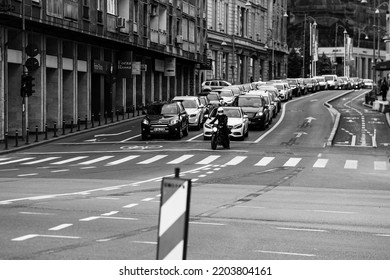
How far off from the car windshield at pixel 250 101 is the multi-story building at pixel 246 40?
44.3 metres

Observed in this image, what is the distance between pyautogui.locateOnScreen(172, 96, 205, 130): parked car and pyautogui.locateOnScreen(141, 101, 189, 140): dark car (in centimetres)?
422

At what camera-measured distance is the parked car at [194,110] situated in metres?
Answer: 50.3

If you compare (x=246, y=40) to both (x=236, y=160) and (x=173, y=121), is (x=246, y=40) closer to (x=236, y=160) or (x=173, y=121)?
(x=173, y=121)

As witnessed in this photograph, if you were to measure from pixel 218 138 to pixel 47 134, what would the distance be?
12.2 m

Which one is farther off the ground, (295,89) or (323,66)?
(323,66)

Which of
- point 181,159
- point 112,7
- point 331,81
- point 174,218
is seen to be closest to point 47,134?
point 181,159

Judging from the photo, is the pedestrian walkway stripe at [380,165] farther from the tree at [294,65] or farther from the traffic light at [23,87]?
the tree at [294,65]

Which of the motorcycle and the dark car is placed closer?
the motorcycle

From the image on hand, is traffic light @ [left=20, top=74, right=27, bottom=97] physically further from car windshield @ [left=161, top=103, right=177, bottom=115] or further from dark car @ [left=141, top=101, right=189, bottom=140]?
car windshield @ [left=161, top=103, right=177, bottom=115]

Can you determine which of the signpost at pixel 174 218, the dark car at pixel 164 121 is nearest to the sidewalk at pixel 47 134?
the dark car at pixel 164 121

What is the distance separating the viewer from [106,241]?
1227cm

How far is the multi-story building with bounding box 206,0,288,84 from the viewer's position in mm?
99625

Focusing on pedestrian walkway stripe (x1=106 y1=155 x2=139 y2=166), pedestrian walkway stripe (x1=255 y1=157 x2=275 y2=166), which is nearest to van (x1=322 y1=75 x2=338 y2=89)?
pedestrian walkway stripe (x1=255 y1=157 x2=275 y2=166)

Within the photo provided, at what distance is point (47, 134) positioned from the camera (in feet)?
153
